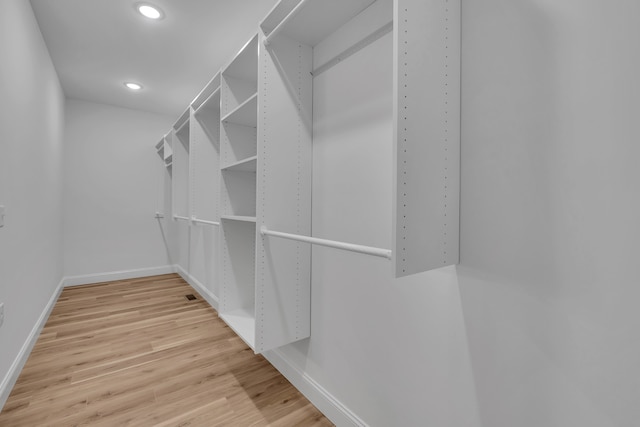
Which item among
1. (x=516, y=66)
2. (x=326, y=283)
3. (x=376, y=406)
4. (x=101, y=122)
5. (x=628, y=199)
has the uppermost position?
(x=101, y=122)

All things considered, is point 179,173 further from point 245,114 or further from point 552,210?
point 552,210

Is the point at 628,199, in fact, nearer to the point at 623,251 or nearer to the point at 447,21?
the point at 623,251

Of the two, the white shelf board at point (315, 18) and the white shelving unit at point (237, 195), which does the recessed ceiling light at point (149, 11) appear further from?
the white shelf board at point (315, 18)

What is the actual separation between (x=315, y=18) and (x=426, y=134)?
3.16 ft

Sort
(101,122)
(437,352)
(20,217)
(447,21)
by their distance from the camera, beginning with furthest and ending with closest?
1. (101,122)
2. (20,217)
3. (437,352)
4. (447,21)

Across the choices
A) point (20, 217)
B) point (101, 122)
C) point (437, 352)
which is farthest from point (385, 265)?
point (101, 122)

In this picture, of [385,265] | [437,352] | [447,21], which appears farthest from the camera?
[385,265]

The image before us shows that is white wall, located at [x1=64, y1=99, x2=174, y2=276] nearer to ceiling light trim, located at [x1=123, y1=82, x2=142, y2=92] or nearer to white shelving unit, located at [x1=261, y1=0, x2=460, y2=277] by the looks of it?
ceiling light trim, located at [x1=123, y1=82, x2=142, y2=92]

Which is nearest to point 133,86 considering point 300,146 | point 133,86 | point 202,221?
point 133,86

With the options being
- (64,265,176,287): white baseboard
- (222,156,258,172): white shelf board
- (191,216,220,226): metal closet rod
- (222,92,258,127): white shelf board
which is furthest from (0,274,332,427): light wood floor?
(222,92,258,127): white shelf board

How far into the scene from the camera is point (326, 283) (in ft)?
5.36

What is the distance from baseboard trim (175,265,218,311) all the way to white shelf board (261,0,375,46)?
8.57 ft

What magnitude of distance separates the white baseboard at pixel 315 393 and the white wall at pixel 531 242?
244 millimetres

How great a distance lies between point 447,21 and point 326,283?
1275 mm
